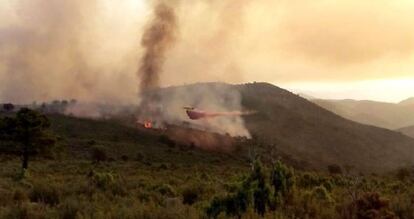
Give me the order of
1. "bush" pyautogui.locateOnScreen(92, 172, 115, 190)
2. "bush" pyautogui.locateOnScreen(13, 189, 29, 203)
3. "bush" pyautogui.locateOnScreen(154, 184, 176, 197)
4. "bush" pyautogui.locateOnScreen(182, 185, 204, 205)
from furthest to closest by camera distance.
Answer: "bush" pyautogui.locateOnScreen(92, 172, 115, 190)
"bush" pyautogui.locateOnScreen(154, 184, 176, 197)
"bush" pyautogui.locateOnScreen(182, 185, 204, 205)
"bush" pyautogui.locateOnScreen(13, 189, 29, 203)

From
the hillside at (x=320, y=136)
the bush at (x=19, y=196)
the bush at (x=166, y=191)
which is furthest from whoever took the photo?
the hillside at (x=320, y=136)

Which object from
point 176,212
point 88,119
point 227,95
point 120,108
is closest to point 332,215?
point 176,212

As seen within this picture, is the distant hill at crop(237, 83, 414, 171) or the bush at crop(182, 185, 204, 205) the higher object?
the distant hill at crop(237, 83, 414, 171)

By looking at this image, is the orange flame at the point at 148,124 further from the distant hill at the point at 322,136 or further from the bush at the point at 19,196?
the bush at the point at 19,196

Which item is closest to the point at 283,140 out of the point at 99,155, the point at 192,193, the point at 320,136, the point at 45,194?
the point at 320,136

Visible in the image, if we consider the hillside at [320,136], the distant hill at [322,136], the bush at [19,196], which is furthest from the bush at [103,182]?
the distant hill at [322,136]

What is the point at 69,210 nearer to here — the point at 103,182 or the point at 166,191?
the point at 166,191

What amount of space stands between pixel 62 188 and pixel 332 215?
12.0 metres

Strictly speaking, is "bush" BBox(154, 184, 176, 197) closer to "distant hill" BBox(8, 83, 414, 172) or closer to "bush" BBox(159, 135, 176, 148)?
"distant hill" BBox(8, 83, 414, 172)

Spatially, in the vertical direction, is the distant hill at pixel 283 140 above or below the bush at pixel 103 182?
above

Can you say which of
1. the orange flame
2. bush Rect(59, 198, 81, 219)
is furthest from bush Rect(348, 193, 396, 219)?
the orange flame

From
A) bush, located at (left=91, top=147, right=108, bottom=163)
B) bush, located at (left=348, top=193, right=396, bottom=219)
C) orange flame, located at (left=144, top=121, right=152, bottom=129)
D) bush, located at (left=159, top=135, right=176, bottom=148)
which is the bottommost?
bush, located at (left=91, top=147, right=108, bottom=163)

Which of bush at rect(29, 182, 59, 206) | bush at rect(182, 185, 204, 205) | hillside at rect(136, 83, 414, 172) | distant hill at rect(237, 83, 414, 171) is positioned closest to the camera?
bush at rect(29, 182, 59, 206)

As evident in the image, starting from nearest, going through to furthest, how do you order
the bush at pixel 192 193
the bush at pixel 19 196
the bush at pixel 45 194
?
the bush at pixel 19 196 < the bush at pixel 45 194 < the bush at pixel 192 193
